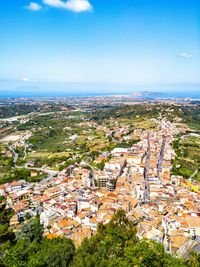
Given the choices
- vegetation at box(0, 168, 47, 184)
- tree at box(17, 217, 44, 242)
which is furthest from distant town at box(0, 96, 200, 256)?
tree at box(17, 217, 44, 242)

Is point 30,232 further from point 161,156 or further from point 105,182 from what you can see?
point 161,156

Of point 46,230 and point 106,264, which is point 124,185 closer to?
point 46,230

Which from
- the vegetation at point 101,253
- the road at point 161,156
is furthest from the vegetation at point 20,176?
the vegetation at point 101,253

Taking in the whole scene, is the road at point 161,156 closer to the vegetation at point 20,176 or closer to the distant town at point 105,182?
the distant town at point 105,182

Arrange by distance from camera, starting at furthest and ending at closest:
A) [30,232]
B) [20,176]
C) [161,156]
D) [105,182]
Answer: [161,156], [20,176], [105,182], [30,232]

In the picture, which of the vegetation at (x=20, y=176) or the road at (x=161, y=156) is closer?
the vegetation at (x=20, y=176)

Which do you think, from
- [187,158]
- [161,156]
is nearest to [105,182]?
[161,156]

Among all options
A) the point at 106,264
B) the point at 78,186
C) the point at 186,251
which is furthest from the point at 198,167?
the point at 106,264

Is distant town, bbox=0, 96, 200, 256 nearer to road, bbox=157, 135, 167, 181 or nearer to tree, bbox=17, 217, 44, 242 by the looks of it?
road, bbox=157, 135, 167, 181
